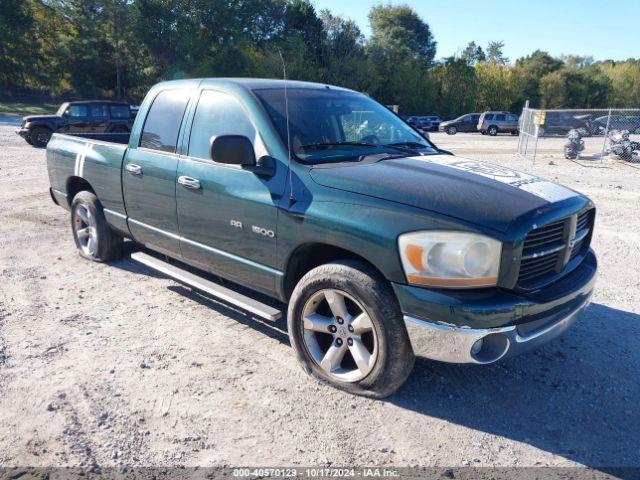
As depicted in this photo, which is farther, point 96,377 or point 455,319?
point 96,377

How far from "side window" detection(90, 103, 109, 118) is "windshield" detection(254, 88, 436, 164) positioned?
15808 millimetres

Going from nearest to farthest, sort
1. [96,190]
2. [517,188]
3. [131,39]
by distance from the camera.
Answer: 1. [517,188]
2. [96,190]
3. [131,39]

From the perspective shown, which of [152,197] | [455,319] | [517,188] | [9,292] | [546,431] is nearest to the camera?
[455,319]

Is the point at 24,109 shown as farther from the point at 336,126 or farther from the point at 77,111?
the point at 336,126

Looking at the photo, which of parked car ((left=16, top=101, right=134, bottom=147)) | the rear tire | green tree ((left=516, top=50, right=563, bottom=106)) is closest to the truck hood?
parked car ((left=16, top=101, right=134, bottom=147))

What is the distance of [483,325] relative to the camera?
2.62m

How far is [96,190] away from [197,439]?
10.9ft

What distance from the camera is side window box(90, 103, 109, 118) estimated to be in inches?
696

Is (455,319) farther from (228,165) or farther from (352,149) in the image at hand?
(228,165)

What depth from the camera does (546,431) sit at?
2.86 meters

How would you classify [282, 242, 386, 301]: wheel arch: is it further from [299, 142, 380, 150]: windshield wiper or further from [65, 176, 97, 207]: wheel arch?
[65, 176, 97, 207]: wheel arch

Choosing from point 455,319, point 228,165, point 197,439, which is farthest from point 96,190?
point 455,319

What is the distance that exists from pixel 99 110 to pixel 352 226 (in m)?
17.5

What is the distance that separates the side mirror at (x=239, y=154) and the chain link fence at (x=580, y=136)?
1505 cm
